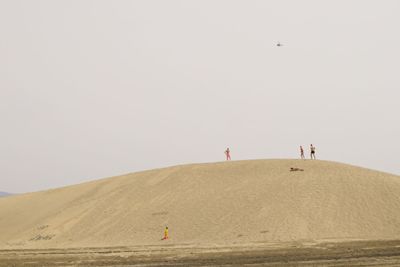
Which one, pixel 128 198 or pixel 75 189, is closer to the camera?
pixel 128 198

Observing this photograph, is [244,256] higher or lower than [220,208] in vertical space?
lower

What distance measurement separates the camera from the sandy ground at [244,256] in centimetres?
1421

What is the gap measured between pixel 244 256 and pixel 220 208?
12.7m

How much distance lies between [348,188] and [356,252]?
1485 cm

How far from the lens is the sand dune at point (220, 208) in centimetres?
2447

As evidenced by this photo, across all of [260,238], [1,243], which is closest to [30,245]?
[1,243]

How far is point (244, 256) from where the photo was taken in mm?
16312

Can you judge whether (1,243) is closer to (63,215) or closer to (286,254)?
(63,215)

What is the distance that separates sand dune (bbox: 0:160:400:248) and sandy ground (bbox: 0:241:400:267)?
341cm

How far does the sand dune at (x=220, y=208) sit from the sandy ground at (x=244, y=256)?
3.41 meters

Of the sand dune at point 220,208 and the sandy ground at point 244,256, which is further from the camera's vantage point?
the sand dune at point 220,208

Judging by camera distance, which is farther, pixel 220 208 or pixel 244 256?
pixel 220 208

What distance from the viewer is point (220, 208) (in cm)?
2902

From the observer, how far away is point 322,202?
27859mm
